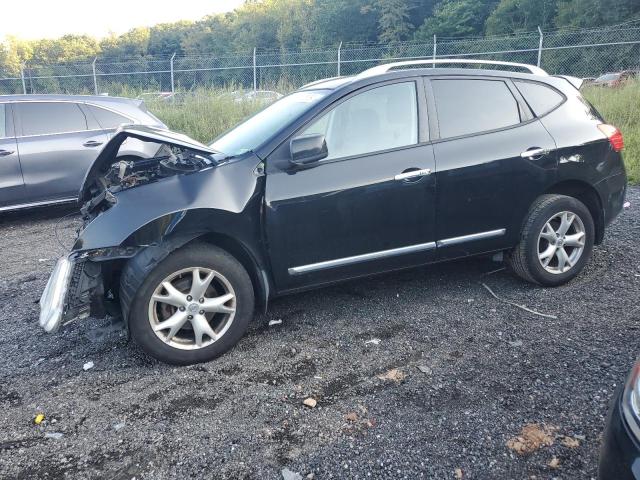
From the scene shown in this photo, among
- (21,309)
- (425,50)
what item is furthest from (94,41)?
(21,309)

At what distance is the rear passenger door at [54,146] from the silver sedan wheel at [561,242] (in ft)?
17.9

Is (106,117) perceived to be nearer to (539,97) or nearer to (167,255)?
(167,255)

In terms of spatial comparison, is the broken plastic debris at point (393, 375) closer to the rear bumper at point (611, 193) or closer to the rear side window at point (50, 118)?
the rear bumper at point (611, 193)

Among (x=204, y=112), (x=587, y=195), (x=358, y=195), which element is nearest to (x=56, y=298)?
(x=358, y=195)

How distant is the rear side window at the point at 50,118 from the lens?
6.98 m

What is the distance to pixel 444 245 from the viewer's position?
3949 mm

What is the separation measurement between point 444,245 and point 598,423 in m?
1.64

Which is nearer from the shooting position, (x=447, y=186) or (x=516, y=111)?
(x=447, y=186)

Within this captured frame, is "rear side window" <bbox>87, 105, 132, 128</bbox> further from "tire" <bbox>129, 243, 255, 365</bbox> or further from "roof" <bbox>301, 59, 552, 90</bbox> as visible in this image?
"tire" <bbox>129, 243, 255, 365</bbox>

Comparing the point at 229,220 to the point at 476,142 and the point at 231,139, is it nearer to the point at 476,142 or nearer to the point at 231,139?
the point at 231,139

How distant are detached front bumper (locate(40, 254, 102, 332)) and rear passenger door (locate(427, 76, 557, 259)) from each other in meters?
2.38

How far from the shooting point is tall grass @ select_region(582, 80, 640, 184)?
8.53 meters

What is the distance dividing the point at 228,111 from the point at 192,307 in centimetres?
943

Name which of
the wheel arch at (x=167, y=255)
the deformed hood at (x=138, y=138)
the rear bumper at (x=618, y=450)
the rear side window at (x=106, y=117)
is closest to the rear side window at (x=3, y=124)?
the rear side window at (x=106, y=117)
